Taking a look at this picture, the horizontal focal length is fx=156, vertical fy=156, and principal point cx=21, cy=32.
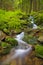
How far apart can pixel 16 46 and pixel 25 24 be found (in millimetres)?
4834

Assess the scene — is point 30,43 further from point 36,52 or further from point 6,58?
point 6,58

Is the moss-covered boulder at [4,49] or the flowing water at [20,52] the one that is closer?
the flowing water at [20,52]

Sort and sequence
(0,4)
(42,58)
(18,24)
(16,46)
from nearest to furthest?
(42,58) < (16,46) < (18,24) < (0,4)

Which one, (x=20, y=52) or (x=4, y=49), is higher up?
(x=4, y=49)

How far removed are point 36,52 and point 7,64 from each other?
1.57 m

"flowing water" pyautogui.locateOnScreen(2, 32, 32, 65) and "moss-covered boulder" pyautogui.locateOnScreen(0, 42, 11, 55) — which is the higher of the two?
"moss-covered boulder" pyautogui.locateOnScreen(0, 42, 11, 55)

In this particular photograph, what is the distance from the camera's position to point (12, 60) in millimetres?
6848

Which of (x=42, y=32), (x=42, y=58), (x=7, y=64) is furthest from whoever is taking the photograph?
(x=42, y=32)

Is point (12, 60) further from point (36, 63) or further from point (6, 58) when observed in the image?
point (36, 63)

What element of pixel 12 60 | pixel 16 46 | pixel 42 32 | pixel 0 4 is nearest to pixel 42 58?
pixel 12 60

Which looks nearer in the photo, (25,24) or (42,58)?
(42,58)

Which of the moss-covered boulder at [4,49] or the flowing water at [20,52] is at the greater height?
the moss-covered boulder at [4,49]

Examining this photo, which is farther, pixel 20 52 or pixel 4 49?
pixel 20 52

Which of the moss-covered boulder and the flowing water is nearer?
the flowing water
